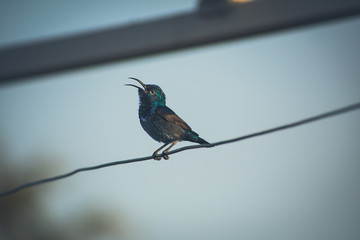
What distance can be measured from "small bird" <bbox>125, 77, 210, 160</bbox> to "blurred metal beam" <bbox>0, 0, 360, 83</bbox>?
1582 millimetres

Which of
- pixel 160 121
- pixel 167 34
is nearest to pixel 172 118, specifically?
pixel 160 121

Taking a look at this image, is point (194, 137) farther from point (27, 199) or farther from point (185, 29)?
point (27, 199)

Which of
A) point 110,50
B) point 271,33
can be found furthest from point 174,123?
point 271,33

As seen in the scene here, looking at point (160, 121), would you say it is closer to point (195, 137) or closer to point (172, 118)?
point (172, 118)

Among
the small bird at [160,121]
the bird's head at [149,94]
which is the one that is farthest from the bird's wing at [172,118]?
the bird's head at [149,94]

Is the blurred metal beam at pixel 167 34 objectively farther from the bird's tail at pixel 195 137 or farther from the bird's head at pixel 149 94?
the bird's tail at pixel 195 137

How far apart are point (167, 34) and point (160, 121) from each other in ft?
5.97

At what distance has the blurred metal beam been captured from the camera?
2376mm

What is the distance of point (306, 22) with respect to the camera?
7.87 feet

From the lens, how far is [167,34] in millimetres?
2607

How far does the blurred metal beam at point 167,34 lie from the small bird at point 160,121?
1582mm

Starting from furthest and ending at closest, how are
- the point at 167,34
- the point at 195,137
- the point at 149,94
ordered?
the point at 149,94, the point at 195,137, the point at 167,34

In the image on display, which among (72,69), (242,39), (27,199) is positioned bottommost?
(27,199)

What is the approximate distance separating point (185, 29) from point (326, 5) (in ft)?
3.37
